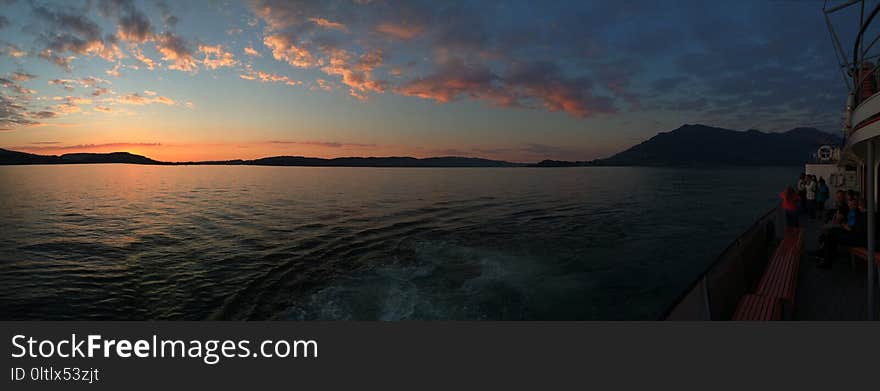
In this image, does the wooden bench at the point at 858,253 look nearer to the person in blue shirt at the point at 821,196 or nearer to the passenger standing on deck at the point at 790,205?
the passenger standing on deck at the point at 790,205

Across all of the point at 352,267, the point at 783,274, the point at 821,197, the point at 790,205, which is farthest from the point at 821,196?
the point at 352,267

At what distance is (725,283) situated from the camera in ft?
19.3

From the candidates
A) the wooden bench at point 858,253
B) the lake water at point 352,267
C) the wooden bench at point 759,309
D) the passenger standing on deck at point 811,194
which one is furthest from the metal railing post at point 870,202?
the passenger standing on deck at point 811,194

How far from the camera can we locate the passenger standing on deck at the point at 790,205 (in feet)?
36.7

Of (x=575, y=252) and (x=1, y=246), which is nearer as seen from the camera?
(x=575, y=252)

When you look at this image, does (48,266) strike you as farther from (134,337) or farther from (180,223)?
(134,337)

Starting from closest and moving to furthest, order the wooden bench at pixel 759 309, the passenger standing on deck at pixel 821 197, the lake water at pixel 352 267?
1. the wooden bench at pixel 759 309
2. the lake water at pixel 352 267
3. the passenger standing on deck at pixel 821 197

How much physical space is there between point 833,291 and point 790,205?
5895 millimetres

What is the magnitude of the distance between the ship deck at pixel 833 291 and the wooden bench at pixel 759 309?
30.5 inches

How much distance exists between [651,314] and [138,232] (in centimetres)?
2270

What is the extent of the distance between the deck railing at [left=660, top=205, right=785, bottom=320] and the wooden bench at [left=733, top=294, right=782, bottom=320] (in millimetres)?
240

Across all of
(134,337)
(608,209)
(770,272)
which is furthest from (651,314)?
(608,209)

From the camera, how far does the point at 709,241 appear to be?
55.6 ft

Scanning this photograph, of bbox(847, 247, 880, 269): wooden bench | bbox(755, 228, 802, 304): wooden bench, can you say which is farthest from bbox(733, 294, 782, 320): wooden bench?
bbox(847, 247, 880, 269): wooden bench
